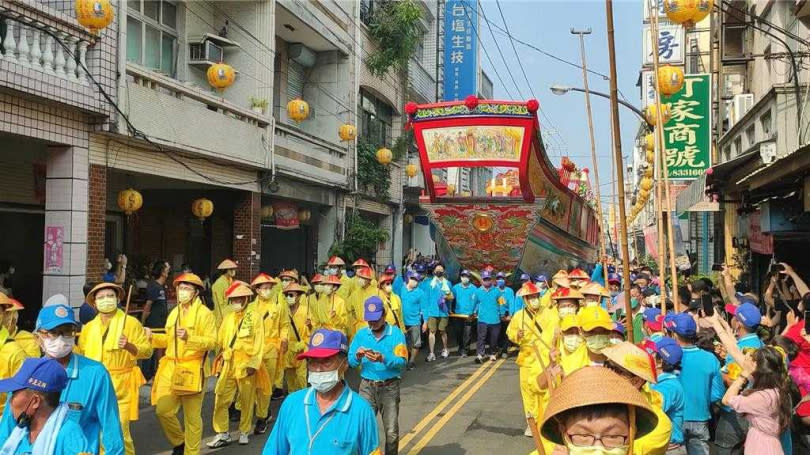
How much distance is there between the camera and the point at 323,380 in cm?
375

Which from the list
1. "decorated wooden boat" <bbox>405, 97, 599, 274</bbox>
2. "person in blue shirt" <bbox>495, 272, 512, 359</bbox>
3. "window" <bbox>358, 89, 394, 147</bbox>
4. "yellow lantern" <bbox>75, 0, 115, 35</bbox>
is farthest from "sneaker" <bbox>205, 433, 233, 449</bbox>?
"window" <bbox>358, 89, 394, 147</bbox>

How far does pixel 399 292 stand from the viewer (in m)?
14.6

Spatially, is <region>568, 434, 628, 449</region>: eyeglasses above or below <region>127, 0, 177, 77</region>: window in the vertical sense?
below

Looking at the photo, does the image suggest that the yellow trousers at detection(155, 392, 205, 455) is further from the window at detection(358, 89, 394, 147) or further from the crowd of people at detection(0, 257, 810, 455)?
the window at detection(358, 89, 394, 147)

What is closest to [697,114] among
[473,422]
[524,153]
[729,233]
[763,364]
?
[729,233]

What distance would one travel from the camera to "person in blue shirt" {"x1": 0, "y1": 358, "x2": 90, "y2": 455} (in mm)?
3396

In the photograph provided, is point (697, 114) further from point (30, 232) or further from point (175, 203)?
point (30, 232)

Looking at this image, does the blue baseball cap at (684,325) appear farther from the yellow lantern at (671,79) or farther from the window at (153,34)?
the window at (153,34)

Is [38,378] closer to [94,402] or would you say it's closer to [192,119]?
[94,402]

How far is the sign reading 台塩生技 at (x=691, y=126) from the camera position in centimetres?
1709

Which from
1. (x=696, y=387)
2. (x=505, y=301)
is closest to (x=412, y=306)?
(x=505, y=301)

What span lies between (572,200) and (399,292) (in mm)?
6962

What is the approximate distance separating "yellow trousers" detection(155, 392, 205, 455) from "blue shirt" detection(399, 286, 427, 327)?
6.76 metres

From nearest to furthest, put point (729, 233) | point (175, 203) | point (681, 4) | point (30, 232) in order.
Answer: point (681, 4)
point (30, 232)
point (175, 203)
point (729, 233)
